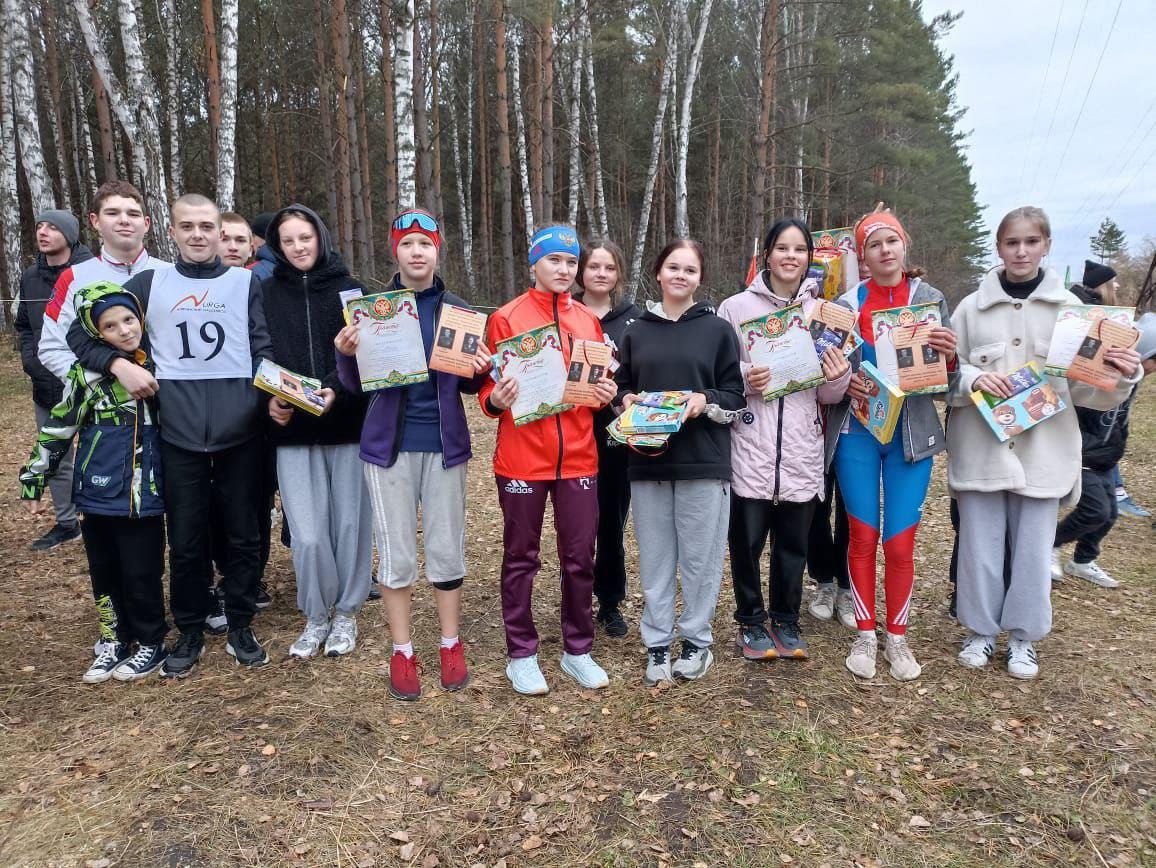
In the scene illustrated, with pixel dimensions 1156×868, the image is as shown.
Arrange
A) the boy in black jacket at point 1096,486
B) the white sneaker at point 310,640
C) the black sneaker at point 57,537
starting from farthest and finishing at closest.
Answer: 1. the black sneaker at point 57,537
2. the boy in black jacket at point 1096,486
3. the white sneaker at point 310,640

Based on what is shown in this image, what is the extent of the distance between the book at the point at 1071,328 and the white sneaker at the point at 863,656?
5.40 feet

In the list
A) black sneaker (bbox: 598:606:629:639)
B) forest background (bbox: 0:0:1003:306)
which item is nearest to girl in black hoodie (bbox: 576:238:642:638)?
black sneaker (bbox: 598:606:629:639)

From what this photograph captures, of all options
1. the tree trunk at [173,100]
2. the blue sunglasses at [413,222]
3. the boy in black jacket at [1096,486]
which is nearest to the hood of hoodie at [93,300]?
the blue sunglasses at [413,222]

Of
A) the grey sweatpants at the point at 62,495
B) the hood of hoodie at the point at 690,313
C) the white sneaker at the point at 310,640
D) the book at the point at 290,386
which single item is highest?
the hood of hoodie at the point at 690,313

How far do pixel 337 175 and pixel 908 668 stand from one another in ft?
57.4

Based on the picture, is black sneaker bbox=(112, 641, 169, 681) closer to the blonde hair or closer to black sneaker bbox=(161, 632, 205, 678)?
black sneaker bbox=(161, 632, 205, 678)

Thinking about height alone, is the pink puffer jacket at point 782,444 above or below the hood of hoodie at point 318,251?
below

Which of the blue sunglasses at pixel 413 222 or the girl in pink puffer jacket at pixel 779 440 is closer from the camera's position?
the blue sunglasses at pixel 413 222

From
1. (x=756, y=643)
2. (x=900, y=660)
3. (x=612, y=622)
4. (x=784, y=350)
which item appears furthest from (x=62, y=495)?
(x=900, y=660)

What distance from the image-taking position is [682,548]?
358 cm

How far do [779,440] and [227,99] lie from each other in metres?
9.41

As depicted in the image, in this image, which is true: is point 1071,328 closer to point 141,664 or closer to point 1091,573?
point 1091,573

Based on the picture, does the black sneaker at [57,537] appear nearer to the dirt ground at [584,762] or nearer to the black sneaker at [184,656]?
the dirt ground at [584,762]

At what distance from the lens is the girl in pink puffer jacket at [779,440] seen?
3.58 m
